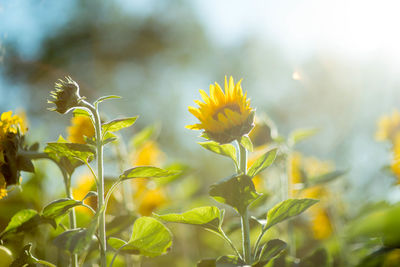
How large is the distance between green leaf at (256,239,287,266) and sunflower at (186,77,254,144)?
0.34ft

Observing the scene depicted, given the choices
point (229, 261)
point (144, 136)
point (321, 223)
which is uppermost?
point (144, 136)

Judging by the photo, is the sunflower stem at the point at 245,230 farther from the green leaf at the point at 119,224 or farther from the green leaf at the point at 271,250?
the green leaf at the point at 119,224

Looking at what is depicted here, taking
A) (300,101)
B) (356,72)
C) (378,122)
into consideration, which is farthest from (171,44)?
(378,122)

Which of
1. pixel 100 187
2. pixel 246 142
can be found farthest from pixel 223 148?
pixel 100 187

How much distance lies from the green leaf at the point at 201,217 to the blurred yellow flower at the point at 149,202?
0.41m

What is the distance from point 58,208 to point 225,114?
7.1 inches

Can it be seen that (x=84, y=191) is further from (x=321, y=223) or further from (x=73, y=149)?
(x=321, y=223)

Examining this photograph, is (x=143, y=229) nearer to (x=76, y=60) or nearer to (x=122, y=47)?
(x=76, y=60)

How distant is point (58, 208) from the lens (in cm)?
38

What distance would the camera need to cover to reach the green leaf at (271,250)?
38 centimetres

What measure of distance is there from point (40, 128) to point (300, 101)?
9.55 ft

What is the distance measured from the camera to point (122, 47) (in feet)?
19.1

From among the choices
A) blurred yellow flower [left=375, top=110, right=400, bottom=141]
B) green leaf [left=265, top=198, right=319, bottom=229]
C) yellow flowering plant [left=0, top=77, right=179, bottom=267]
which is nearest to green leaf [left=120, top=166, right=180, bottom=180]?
yellow flowering plant [left=0, top=77, right=179, bottom=267]

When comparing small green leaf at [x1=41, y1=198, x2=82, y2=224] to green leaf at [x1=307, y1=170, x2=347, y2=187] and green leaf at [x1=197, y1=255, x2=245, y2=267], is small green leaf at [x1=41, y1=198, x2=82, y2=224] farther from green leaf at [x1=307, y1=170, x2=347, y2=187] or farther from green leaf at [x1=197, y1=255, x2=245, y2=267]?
green leaf at [x1=307, y1=170, x2=347, y2=187]
